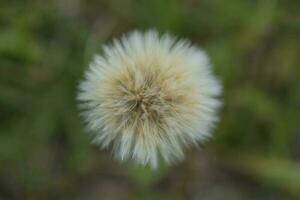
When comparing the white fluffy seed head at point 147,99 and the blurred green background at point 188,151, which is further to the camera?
the blurred green background at point 188,151

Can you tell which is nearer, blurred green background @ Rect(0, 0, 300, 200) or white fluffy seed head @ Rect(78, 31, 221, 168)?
white fluffy seed head @ Rect(78, 31, 221, 168)

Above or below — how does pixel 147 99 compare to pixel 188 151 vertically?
below

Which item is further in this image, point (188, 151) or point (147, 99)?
point (188, 151)

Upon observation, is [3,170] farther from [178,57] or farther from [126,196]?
[178,57]

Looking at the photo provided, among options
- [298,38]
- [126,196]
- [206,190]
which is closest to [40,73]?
[126,196]
